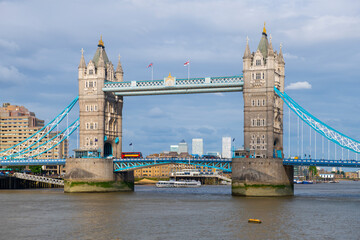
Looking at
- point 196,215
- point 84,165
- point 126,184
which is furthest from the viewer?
point 126,184

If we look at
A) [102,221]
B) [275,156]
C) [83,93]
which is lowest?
[102,221]

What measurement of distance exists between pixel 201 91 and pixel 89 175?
2615 centimetres

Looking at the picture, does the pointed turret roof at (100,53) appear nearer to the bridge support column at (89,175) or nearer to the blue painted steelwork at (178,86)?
the blue painted steelwork at (178,86)

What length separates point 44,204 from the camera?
80.1m

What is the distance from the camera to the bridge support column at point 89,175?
355ft

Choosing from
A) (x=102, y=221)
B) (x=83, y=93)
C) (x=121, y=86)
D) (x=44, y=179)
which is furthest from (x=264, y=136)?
(x=44, y=179)

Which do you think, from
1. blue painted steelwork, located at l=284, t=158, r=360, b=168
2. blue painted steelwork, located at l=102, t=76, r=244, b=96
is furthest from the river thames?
blue painted steelwork, located at l=102, t=76, r=244, b=96

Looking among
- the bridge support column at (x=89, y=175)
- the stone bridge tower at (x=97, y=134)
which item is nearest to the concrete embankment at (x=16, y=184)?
the stone bridge tower at (x=97, y=134)

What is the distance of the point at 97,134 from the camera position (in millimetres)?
113688

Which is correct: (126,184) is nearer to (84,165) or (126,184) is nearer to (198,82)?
(84,165)

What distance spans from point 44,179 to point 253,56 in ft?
243

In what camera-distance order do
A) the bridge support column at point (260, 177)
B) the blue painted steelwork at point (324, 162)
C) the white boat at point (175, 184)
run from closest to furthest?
1. the blue painted steelwork at point (324, 162)
2. the bridge support column at point (260, 177)
3. the white boat at point (175, 184)

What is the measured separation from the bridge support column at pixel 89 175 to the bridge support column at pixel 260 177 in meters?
26.6

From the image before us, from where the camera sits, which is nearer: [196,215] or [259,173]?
[196,215]
